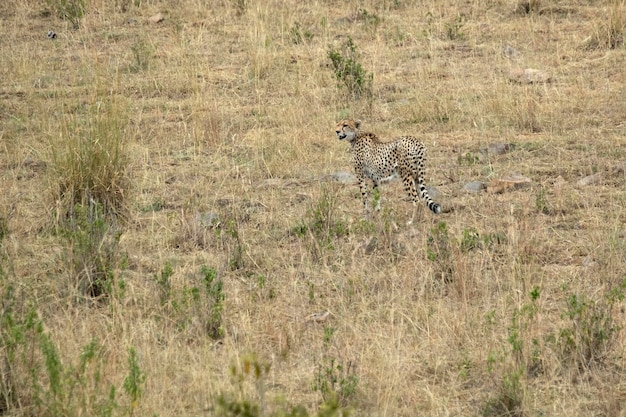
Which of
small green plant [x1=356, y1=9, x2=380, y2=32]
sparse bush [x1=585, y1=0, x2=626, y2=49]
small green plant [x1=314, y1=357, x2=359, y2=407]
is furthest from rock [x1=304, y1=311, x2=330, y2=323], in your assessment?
small green plant [x1=356, y1=9, x2=380, y2=32]

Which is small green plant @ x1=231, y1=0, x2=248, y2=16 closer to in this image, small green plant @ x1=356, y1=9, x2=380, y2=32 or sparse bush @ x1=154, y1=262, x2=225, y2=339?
small green plant @ x1=356, y1=9, x2=380, y2=32

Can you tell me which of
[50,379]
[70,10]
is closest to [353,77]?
[70,10]

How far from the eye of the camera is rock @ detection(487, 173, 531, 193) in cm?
815

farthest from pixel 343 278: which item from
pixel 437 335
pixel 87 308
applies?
pixel 87 308

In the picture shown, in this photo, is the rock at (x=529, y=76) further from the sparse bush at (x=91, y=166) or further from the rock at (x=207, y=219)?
the sparse bush at (x=91, y=166)

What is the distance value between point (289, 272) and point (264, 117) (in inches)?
148

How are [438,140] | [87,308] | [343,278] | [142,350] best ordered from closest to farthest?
[142,350] < [87,308] < [343,278] < [438,140]

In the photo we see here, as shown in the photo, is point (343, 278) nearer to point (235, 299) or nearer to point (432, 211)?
point (235, 299)

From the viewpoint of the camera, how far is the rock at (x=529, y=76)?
1057 cm

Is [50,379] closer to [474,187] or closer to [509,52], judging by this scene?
[474,187]

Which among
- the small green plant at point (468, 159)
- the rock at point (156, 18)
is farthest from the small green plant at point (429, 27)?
the small green plant at point (468, 159)

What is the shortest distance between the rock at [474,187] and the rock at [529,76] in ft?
8.36

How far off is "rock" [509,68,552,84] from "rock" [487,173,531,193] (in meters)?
2.52

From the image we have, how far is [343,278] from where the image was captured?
21.2ft
